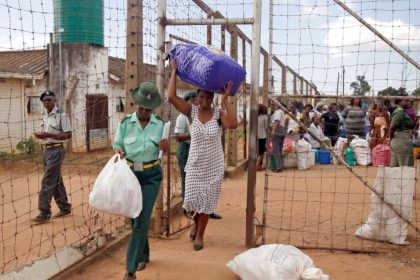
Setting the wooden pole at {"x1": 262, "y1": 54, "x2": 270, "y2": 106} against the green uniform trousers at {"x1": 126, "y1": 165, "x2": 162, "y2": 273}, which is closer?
the green uniform trousers at {"x1": 126, "y1": 165, "x2": 162, "y2": 273}

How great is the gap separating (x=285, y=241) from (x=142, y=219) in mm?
1994

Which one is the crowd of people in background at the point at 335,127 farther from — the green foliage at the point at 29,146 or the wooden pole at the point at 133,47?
the green foliage at the point at 29,146

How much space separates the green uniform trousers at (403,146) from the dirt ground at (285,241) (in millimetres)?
937

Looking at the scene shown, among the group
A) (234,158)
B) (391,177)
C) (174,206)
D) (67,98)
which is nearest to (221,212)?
(174,206)

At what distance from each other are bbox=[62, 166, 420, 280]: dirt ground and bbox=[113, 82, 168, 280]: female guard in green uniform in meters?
0.41

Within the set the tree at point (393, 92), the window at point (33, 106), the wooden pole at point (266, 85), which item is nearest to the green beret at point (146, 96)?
the wooden pole at point (266, 85)

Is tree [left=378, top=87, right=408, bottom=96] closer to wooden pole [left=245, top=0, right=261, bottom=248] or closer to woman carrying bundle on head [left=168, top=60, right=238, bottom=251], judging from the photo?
wooden pole [left=245, top=0, right=261, bottom=248]

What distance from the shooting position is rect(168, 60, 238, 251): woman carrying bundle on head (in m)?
4.49

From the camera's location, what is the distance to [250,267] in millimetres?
3809

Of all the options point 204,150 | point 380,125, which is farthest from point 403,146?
point 380,125

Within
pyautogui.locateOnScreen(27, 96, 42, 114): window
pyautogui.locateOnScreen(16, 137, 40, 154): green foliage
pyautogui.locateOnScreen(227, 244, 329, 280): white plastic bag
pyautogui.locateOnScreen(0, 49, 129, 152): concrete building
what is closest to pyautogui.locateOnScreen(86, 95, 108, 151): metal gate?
pyautogui.locateOnScreen(0, 49, 129, 152): concrete building

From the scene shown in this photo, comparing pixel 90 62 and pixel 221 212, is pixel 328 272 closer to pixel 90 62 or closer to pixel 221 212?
pixel 221 212

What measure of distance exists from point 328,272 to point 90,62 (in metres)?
12.0

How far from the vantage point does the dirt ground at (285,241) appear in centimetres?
419
